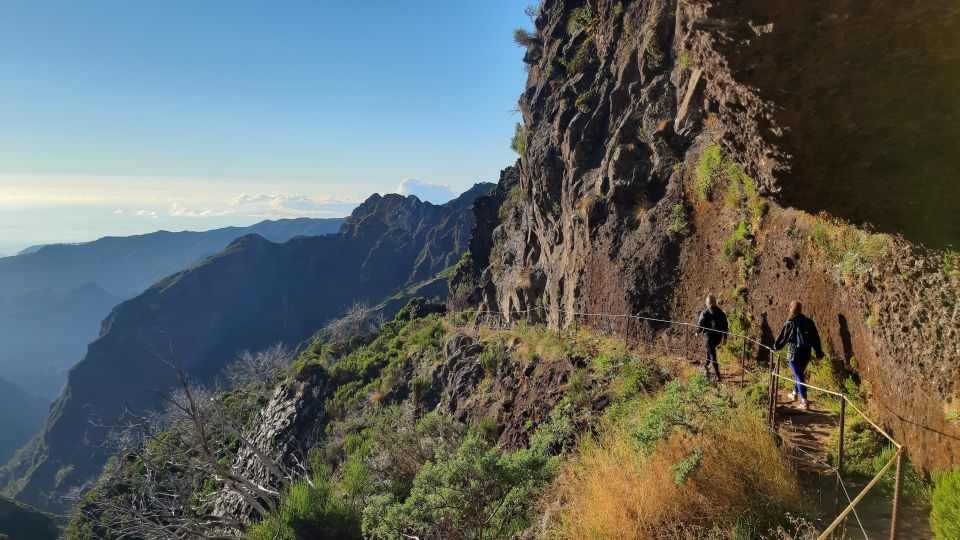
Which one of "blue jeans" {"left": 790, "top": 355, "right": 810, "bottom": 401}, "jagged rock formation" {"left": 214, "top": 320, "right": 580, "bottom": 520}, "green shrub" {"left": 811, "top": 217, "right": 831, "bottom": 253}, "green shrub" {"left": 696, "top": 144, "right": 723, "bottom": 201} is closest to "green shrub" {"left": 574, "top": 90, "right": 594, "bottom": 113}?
"green shrub" {"left": 696, "top": 144, "right": 723, "bottom": 201}

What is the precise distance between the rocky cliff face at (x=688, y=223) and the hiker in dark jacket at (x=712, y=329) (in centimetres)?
107

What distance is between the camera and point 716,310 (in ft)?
29.6

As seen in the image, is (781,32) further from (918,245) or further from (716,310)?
(716,310)

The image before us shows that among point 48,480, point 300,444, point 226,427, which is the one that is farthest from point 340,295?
point 226,427

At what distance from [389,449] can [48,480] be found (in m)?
113

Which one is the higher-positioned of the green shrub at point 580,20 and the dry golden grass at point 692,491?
the green shrub at point 580,20

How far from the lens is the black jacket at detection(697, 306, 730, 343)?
28.5ft

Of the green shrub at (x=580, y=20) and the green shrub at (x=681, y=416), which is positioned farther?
the green shrub at (x=580, y=20)

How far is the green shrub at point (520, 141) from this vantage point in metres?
26.7

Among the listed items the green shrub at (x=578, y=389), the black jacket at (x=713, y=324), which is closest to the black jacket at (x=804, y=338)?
the black jacket at (x=713, y=324)

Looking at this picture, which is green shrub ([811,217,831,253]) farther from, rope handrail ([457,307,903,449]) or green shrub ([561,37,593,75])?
green shrub ([561,37,593,75])

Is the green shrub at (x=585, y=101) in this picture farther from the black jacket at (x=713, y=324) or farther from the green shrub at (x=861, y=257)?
the green shrub at (x=861, y=257)

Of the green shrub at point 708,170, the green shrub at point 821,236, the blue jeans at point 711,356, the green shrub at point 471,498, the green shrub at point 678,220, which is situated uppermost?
the green shrub at point 708,170

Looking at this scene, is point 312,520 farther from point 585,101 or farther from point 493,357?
point 585,101
